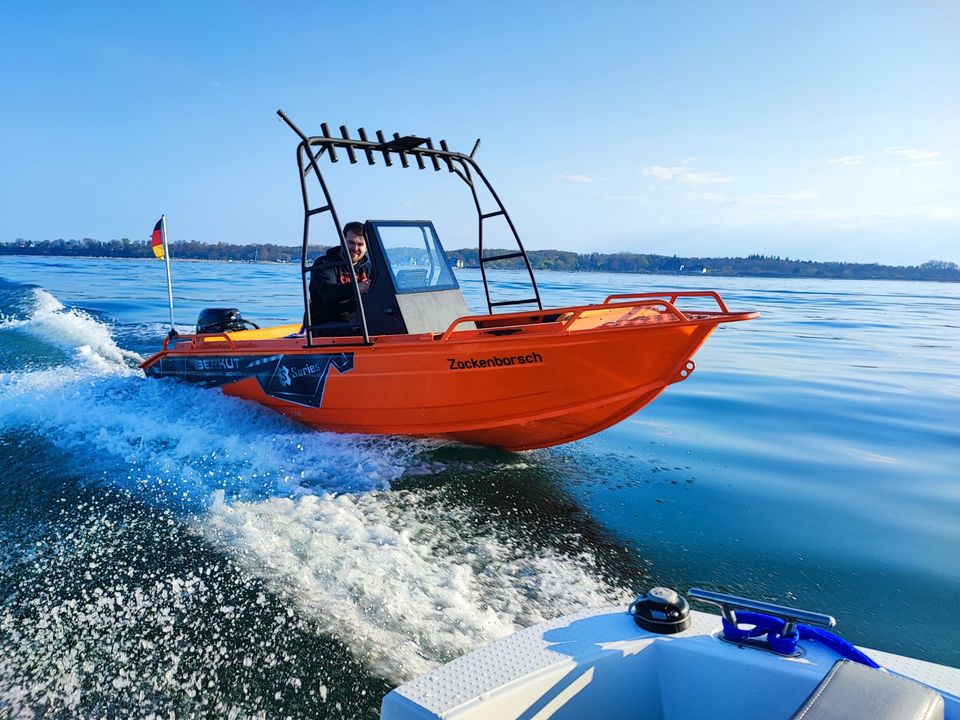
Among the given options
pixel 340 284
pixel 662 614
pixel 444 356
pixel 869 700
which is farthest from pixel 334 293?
pixel 869 700

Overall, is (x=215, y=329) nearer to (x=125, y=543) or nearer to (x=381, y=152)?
(x=381, y=152)

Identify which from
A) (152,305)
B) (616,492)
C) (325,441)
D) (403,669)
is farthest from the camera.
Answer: (152,305)

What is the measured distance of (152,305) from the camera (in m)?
19.7

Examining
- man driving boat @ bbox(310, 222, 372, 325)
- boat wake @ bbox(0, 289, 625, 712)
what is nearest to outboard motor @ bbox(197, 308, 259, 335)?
boat wake @ bbox(0, 289, 625, 712)

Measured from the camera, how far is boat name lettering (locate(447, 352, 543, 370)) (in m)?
5.29

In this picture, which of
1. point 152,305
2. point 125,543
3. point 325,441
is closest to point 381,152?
point 325,441

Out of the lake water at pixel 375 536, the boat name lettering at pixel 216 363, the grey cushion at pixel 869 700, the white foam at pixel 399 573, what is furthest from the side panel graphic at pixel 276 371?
the grey cushion at pixel 869 700

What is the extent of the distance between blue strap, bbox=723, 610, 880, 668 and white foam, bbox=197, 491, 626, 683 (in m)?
1.52

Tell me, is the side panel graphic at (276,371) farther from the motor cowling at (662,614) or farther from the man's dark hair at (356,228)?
the motor cowling at (662,614)

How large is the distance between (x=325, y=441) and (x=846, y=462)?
490cm

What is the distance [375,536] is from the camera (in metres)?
4.36

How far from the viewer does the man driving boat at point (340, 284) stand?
6457 mm

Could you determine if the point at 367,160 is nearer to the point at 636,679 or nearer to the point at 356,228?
the point at 356,228

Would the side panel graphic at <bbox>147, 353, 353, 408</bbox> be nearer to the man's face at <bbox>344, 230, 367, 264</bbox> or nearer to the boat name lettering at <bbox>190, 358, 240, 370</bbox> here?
the boat name lettering at <bbox>190, 358, 240, 370</bbox>
